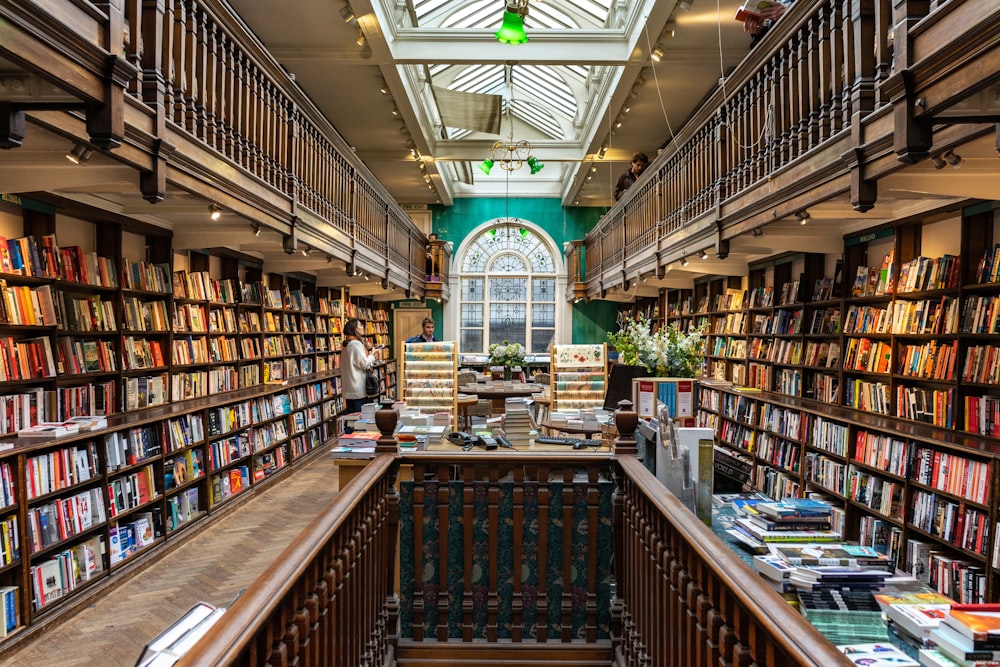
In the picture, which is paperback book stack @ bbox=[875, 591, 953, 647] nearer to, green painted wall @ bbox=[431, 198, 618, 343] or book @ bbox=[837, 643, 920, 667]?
book @ bbox=[837, 643, 920, 667]

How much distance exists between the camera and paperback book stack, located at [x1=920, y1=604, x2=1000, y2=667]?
53.9 inches

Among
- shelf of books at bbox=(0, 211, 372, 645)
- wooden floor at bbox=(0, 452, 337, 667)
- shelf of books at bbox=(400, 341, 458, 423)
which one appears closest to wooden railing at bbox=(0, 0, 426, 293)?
shelf of books at bbox=(0, 211, 372, 645)

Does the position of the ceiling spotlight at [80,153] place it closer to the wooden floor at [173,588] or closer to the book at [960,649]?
the wooden floor at [173,588]

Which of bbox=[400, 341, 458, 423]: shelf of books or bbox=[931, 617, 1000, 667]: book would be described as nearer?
bbox=[931, 617, 1000, 667]: book

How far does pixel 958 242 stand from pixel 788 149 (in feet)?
4.92

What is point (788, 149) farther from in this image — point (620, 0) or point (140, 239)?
point (140, 239)

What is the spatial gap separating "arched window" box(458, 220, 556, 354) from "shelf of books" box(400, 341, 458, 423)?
34.8 ft

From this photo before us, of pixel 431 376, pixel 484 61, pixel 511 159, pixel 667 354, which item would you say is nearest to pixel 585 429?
pixel 667 354

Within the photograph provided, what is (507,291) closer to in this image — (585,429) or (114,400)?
(585,429)

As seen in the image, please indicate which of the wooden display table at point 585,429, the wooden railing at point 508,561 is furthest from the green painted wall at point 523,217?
the wooden railing at point 508,561

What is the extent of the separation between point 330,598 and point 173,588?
3.09 metres

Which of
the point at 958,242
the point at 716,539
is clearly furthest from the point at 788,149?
the point at 716,539

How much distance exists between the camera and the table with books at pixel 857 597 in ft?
4.74

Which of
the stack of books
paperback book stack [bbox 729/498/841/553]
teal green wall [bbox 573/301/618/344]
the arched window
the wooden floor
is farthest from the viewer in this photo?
the arched window
